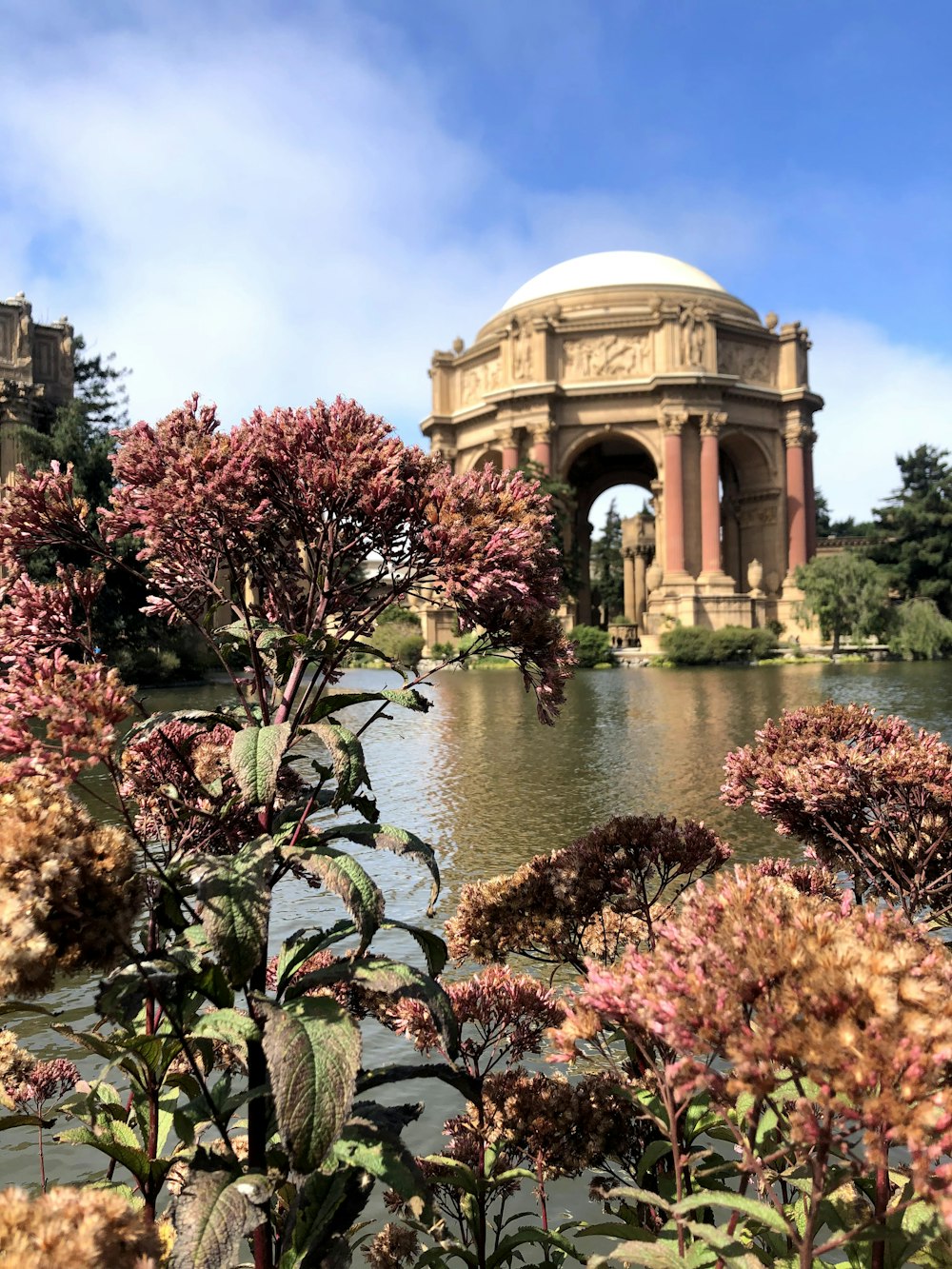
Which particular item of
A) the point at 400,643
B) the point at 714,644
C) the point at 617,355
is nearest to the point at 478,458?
the point at 617,355

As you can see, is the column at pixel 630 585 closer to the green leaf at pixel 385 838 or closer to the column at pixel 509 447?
the column at pixel 509 447

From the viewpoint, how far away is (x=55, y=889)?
185 cm

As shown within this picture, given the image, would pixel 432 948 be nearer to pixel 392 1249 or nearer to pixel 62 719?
pixel 392 1249

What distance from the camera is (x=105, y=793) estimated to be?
947cm

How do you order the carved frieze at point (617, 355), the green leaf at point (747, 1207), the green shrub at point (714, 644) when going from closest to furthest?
the green leaf at point (747, 1207)
the green shrub at point (714, 644)
the carved frieze at point (617, 355)

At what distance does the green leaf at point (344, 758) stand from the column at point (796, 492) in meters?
58.1

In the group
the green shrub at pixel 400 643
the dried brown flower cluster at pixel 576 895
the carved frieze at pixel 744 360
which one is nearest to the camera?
the dried brown flower cluster at pixel 576 895

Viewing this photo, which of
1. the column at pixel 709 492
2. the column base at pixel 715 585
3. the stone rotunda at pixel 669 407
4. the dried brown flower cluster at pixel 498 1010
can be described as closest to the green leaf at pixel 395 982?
the dried brown flower cluster at pixel 498 1010

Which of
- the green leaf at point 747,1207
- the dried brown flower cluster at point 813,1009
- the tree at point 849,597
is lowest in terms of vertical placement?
the green leaf at point 747,1207

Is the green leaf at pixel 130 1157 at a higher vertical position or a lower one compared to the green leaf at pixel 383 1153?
lower

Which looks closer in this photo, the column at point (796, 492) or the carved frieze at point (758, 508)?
the column at point (796, 492)

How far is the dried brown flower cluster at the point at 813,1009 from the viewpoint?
1461 mm

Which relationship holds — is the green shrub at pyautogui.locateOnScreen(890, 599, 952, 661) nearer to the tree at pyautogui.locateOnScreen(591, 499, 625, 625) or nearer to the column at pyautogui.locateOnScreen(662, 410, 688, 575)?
the column at pyautogui.locateOnScreen(662, 410, 688, 575)

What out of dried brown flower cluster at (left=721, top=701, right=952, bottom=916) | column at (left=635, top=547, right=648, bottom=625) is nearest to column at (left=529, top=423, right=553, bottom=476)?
column at (left=635, top=547, right=648, bottom=625)
